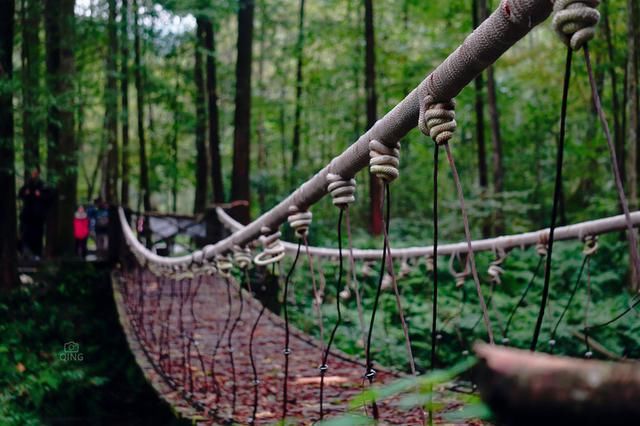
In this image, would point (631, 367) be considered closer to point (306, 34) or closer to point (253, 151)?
point (306, 34)

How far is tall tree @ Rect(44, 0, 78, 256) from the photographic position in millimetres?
6846

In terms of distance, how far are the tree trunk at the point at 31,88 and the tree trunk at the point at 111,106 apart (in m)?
0.87

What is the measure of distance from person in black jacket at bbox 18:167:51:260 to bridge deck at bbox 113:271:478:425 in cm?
238

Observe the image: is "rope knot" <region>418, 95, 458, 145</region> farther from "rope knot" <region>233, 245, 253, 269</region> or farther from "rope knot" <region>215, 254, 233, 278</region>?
"rope knot" <region>215, 254, 233, 278</region>

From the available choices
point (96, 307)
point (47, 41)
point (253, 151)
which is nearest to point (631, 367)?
point (96, 307)

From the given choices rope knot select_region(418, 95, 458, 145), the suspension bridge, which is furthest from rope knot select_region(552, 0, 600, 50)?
rope knot select_region(418, 95, 458, 145)

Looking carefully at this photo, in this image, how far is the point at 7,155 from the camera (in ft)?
20.0

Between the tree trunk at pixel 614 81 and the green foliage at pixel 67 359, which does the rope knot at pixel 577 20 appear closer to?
the green foliage at pixel 67 359

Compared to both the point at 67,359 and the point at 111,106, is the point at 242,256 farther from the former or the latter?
the point at 111,106

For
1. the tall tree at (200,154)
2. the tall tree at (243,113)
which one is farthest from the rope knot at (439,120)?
the tall tree at (200,154)

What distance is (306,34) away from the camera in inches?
510

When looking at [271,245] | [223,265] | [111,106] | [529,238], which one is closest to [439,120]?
[271,245]

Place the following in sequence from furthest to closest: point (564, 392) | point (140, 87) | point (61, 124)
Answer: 1. point (140, 87)
2. point (61, 124)
3. point (564, 392)

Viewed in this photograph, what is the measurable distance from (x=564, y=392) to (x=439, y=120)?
106cm
